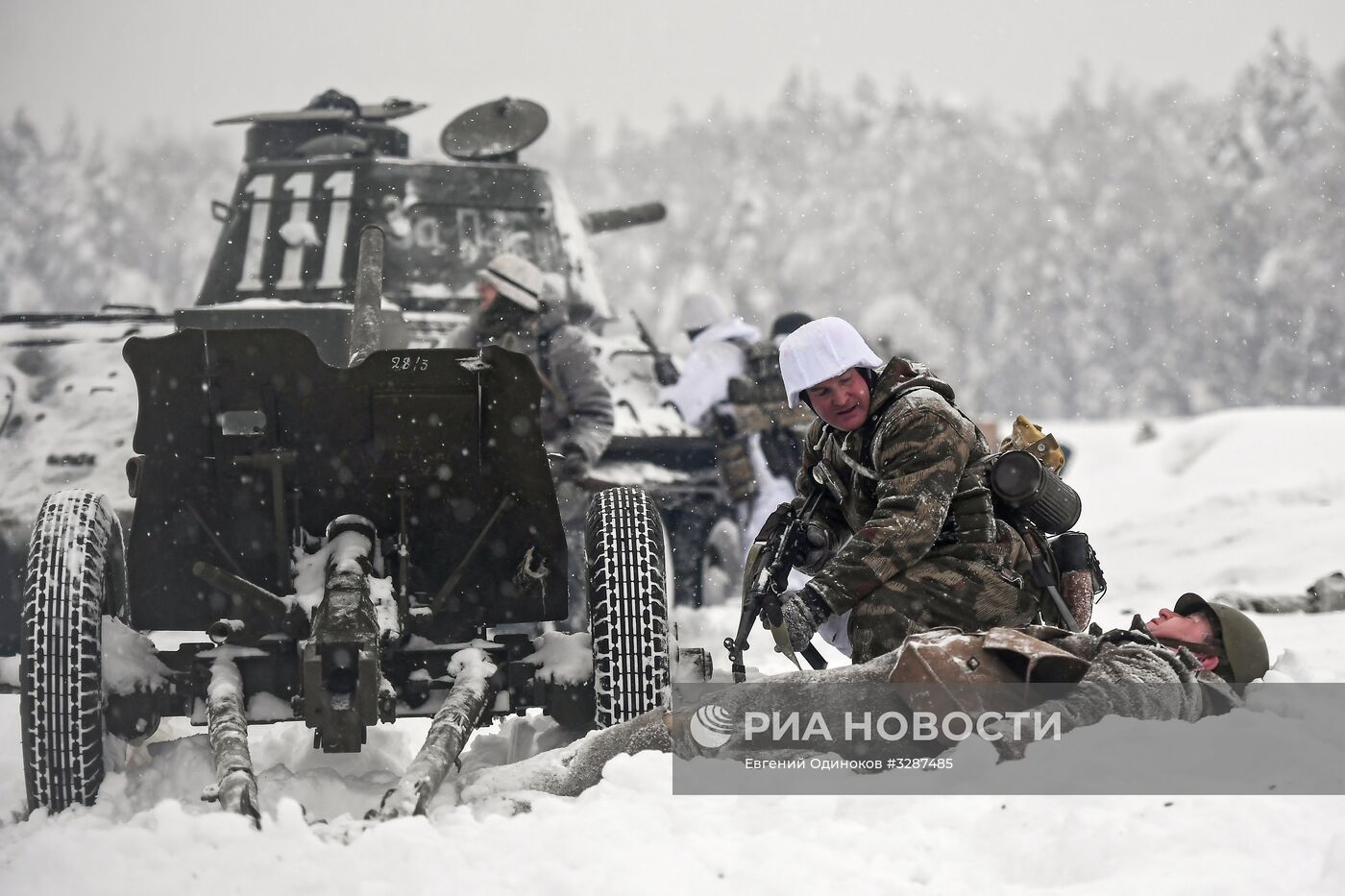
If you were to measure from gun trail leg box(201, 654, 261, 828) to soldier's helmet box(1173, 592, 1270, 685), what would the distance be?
→ 268cm

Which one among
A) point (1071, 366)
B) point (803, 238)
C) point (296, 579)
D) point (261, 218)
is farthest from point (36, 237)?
point (296, 579)

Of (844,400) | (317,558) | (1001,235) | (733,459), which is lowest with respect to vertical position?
(317,558)

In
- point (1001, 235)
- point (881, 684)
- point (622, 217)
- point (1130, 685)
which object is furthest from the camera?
point (1001, 235)

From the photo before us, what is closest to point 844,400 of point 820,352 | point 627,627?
point 820,352

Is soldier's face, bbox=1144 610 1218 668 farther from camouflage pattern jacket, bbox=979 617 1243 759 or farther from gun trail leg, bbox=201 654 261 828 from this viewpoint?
gun trail leg, bbox=201 654 261 828

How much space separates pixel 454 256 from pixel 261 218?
1.16 m

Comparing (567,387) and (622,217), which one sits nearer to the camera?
(567,387)

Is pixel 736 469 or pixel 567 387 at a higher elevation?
pixel 567 387

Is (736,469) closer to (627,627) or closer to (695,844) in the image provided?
(627,627)

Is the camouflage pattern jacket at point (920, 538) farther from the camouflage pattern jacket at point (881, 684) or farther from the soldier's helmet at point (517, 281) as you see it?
the soldier's helmet at point (517, 281)

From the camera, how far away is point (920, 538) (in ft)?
15.2

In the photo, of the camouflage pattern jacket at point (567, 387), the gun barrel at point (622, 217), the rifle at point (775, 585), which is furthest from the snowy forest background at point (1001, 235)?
the rifle at point (775, 585)

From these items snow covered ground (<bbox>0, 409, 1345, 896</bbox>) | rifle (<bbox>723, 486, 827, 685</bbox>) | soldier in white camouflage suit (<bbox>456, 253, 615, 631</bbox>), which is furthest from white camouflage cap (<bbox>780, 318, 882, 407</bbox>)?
soldier in white camouflage suit (<bbox>456, 253, 615, 631</bbox>)

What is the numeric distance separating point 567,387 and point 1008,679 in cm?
338
